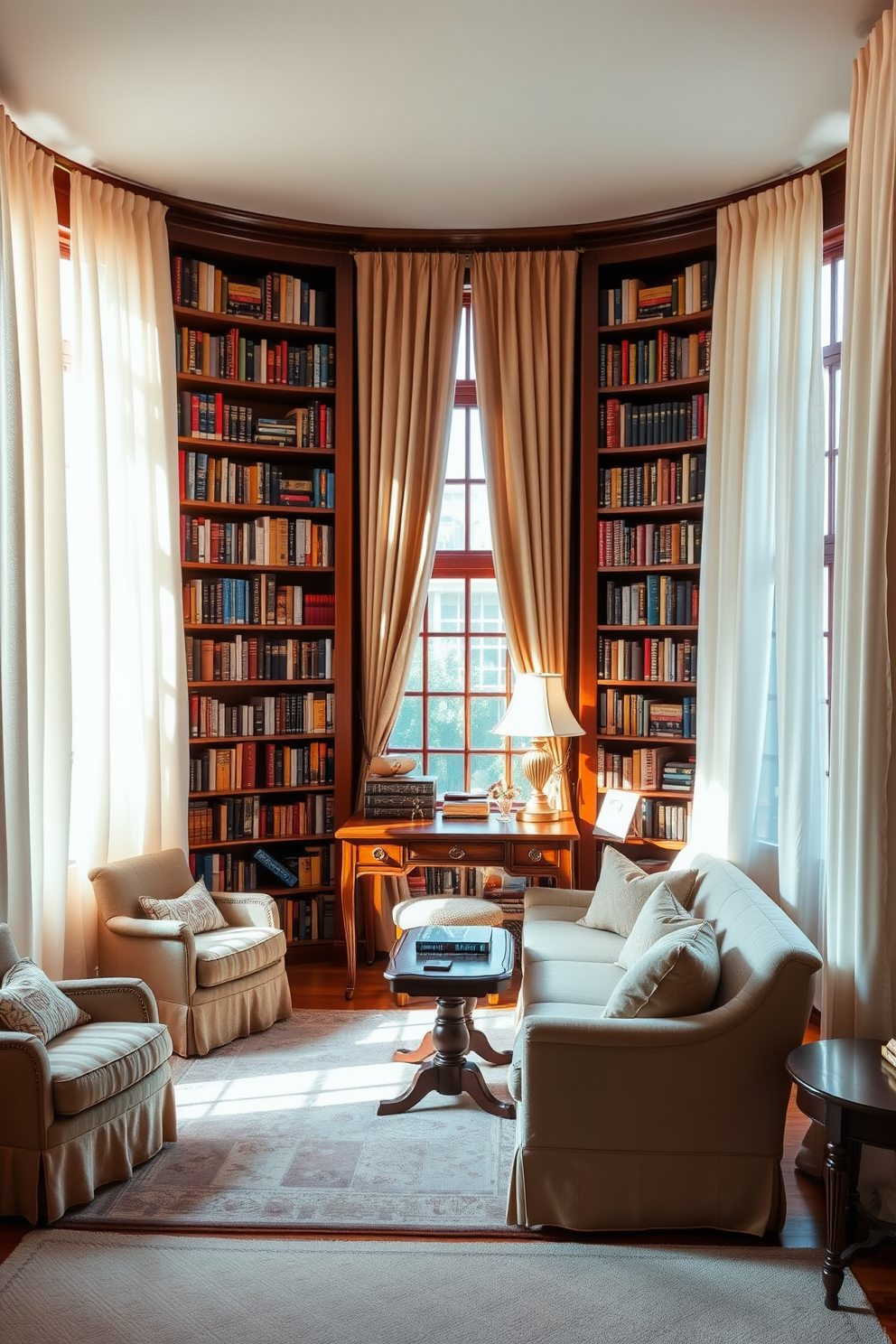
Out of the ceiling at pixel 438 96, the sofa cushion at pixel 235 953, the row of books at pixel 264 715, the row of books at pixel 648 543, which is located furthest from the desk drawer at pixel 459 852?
the ceiling at pixel 438 96

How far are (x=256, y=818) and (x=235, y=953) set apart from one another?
1.23m

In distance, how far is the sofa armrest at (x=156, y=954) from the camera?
4.31 metres

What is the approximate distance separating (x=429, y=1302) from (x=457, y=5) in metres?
3.89

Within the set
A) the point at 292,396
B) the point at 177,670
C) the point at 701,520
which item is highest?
the point at 292,396

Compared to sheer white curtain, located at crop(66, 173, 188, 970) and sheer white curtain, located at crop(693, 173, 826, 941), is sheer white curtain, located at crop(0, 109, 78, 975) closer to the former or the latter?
sheer white curtain, located at crop(66, 173, 188, 970)

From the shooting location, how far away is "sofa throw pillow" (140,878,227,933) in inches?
177

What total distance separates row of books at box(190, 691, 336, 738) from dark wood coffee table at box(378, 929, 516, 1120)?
190 centimetres

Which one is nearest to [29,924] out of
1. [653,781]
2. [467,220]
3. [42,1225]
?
[42,1225]

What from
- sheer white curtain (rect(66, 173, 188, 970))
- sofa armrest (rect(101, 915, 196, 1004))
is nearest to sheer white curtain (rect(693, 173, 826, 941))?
sofa armrest (rect(101, 915, 196, 1004))

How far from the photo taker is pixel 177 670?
5094 millimetres

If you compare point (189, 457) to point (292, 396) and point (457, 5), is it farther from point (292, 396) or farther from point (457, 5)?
point (457, 5)

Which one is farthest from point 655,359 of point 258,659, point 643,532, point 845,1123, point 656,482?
point 845,1123

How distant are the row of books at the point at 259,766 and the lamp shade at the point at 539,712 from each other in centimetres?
109

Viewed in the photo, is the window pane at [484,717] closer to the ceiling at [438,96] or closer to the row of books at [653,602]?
the row of books at [653,602]
